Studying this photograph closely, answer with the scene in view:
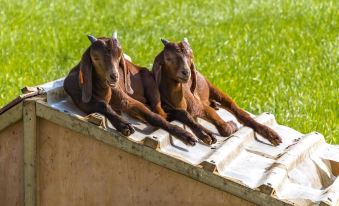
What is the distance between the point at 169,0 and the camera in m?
13.6

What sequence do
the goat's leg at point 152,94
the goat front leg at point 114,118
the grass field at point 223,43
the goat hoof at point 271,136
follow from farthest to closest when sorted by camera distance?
the grass field at point 223,43 → the goat hoof at point 271,136 → the goat's leg at point 152,94 → the goat front leg at point 114,118

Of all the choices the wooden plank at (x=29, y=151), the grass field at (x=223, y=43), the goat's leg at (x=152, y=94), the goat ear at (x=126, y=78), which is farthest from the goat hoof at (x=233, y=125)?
the grass field at (x=223, y=43)

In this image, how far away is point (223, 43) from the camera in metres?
11.3

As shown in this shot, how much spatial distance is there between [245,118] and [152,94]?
2.49 feet

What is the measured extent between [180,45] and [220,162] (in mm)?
830

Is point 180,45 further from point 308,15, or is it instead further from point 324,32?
point 308,15

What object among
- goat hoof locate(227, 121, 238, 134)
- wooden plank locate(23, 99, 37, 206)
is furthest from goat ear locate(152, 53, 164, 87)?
wooden plank locate(23, 99, 37, 206)

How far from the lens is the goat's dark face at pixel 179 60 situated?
18.3 ft

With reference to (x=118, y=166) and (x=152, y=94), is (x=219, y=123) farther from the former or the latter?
(x=118, y=166)

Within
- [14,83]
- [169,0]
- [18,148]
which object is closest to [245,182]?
[18,148]

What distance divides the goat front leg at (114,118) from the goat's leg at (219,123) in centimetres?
78

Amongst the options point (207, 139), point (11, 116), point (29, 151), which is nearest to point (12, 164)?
point (29, 151)

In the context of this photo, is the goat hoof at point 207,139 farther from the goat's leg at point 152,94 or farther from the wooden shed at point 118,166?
the goat's leg at point 152,94

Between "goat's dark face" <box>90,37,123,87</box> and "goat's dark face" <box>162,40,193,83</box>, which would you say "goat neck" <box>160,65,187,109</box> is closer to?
"goat's dark face" <box>162,40,193,83</box>
